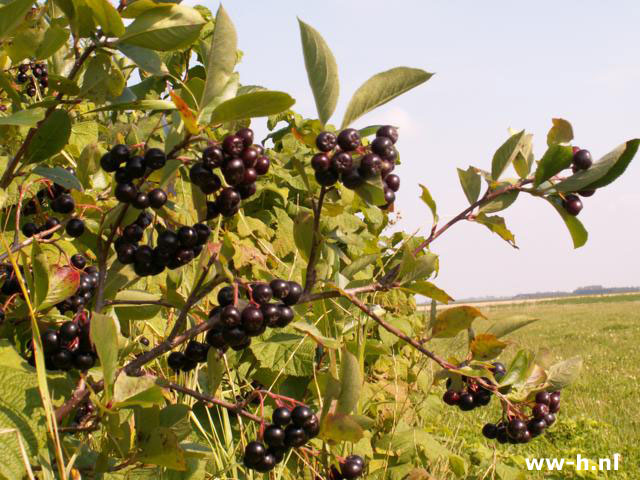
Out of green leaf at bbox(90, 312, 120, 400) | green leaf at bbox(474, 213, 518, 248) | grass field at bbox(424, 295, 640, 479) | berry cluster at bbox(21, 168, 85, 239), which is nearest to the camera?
green leaf at bbox(90, 312, 120, 400)

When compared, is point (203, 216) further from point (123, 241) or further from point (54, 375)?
point (54, 375)

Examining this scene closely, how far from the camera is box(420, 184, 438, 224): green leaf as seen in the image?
4.54 ft

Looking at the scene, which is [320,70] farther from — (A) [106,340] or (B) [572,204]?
(B) [572,204]

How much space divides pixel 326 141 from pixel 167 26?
0.34 meters

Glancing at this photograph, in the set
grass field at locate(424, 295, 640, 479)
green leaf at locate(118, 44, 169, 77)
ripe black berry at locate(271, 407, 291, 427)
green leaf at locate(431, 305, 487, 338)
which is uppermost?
green leaf at locate(118, 44, 169, 77)

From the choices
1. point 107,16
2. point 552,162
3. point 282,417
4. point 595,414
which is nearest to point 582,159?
point 552,162

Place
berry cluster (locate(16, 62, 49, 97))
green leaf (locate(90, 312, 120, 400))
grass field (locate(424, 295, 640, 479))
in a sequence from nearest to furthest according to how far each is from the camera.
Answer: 1. green leaf (locate(90, 312, 120, 400))
2. berry cluster (locate(16, 62, 49, 97))
3. grass field (locate(424, 295, 640, 479))

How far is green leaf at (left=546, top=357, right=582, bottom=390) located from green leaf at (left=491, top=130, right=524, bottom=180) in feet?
1.56

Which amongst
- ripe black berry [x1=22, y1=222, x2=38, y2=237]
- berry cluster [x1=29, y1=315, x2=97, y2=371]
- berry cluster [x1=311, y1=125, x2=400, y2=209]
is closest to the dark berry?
berry cluster [x1=311, y1=125, x2=400, y2=209]

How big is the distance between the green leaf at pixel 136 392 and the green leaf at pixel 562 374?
0.92m

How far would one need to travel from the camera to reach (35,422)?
1.03 metres

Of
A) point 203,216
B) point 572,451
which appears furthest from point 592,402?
point 203,216

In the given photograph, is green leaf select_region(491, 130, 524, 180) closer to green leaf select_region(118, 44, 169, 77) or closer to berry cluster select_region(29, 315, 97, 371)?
green leaf select_region(118, 44, 169, 77)

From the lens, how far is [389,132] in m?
1.01
